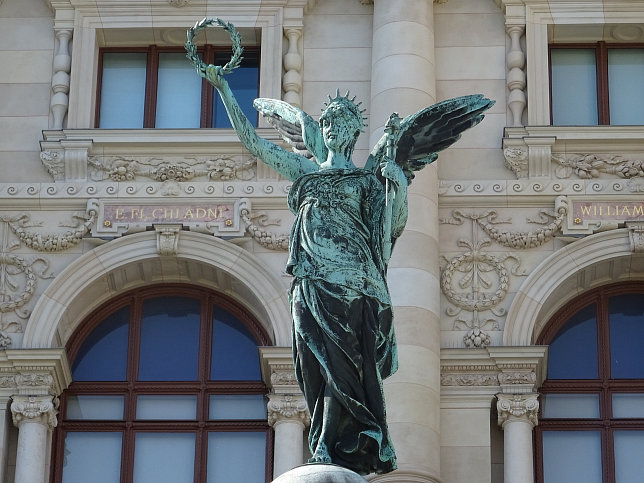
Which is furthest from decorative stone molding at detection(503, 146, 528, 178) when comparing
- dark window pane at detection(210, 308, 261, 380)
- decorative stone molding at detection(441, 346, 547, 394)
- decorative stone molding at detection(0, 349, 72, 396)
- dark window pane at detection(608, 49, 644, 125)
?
decorative stone molding at detection(0, 349, 72, 396)

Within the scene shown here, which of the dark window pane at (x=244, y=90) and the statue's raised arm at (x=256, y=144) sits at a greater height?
the dark window pane at (x=244, y=90)

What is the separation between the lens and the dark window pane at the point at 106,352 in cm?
2333

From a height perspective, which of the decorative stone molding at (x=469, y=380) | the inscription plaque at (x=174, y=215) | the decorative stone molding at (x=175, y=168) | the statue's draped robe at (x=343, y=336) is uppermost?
the decorative stone molding at (x=175, y=168)

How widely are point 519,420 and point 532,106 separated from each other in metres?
3.79

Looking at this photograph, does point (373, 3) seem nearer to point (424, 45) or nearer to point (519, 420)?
point (424, 45)

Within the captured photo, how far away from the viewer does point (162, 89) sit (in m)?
24.5

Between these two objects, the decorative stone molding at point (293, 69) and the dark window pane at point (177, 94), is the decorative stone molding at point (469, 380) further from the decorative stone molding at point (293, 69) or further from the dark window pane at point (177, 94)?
the dark window pane at point (177, 94)

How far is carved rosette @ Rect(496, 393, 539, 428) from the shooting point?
22.1 m

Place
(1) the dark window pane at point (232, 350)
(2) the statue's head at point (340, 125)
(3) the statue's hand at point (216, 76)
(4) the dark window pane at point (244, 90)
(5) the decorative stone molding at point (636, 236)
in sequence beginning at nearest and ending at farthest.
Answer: (2) the statue's head at point (340, 125)
(3) the statue's hand at point (216, 76)
(5) the decorative stone molding at point (636, 236)
(1) the dark window pane at point (232, 350)
(4) the dark window pane at point (244, 90)

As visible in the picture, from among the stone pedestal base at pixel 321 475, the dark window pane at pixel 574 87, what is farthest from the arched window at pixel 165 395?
the stone pedestal base at pixel 321 475

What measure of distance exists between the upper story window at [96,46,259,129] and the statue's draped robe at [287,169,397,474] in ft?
36.0

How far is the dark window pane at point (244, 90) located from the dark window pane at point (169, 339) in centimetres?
217

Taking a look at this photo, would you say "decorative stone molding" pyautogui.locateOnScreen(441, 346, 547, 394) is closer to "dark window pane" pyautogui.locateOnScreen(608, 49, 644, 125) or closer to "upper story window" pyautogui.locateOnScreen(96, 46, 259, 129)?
"dark window pane" pyautogui.locateOnScreen(608, 49, 644, 125)

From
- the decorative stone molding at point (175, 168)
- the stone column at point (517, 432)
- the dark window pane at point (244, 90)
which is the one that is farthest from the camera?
the dark window pane at point (244, 90)
